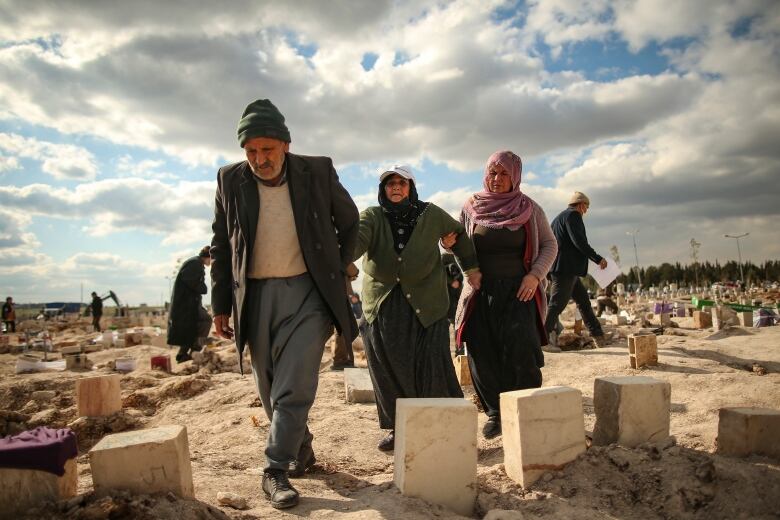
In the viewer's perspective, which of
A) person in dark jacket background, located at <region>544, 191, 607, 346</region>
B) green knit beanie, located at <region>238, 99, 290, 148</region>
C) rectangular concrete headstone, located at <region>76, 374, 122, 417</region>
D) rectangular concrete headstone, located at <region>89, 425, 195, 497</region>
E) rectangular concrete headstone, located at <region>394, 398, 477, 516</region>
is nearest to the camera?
rectangular concrete headstone, located at <region>89, 425, 195, 497</region>

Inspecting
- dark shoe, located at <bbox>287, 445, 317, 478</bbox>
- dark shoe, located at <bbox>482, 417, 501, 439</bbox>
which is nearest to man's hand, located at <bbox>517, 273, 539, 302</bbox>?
dark shoe, located at <bbox>482, 417, 501, 439</bbox>

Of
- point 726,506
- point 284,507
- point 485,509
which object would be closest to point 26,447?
point 284,507

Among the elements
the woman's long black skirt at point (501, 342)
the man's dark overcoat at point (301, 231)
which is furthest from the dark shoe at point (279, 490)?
the woman's long black skirt at point (501, 342)

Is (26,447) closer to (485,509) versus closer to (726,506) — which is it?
(485,509)

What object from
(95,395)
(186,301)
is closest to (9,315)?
(186,301)

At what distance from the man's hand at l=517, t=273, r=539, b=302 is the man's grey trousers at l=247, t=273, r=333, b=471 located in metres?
1.43

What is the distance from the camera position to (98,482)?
220 centimetres

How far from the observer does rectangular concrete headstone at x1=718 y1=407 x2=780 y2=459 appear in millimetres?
2779

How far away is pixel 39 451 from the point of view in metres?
2.08

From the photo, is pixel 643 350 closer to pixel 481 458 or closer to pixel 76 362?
pixel 481 458

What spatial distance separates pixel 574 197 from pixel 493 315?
379 cm

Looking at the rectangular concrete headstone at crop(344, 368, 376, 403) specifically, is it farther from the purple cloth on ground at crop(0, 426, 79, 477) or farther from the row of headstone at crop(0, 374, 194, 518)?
the purple cloth on ground at crop(0, 426, 79, 477)

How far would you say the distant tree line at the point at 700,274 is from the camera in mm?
43312

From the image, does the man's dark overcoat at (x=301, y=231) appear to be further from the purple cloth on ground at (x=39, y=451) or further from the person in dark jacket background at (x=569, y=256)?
the person in dark jacket background at (x=569, y=256)
